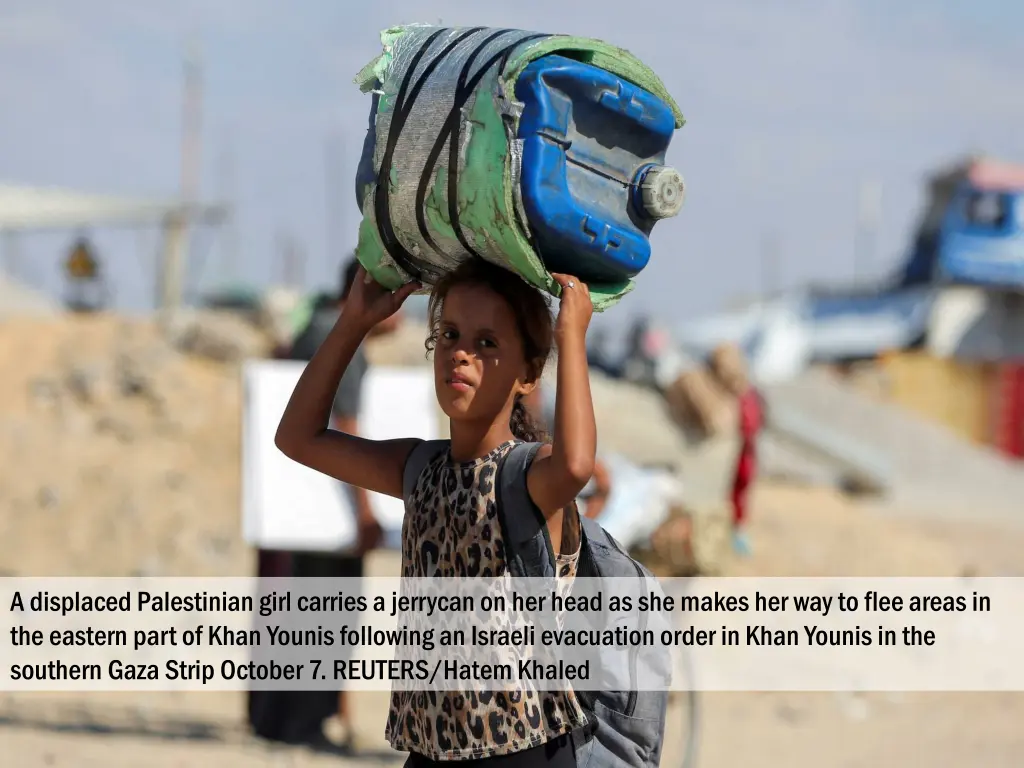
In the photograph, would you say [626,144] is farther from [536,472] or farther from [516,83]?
[536,472]

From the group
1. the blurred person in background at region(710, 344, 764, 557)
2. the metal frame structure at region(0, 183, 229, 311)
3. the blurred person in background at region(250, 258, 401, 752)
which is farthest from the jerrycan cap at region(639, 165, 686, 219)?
the metal frame structure at region(0, 183, 229, 311)

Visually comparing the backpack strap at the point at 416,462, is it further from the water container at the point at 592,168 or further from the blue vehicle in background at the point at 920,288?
the blue vehicle in background at the point at 920,288

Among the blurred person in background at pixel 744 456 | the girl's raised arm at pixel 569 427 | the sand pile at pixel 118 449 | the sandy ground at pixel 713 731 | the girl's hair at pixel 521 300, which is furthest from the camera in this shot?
the sand pile at pixel 118 449

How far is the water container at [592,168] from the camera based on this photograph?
7.75ft

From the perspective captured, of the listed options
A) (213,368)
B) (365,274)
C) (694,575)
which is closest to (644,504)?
(694,575)

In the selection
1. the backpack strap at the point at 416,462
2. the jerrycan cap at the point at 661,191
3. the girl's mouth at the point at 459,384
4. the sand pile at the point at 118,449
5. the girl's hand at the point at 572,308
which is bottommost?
the sand pile at the point at 118,449

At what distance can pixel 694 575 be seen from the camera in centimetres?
570

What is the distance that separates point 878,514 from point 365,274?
41.6 feet

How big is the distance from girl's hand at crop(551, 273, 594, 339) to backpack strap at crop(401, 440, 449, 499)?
436 millimetres

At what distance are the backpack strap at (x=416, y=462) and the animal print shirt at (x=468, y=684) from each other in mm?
33

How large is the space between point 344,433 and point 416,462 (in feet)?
0.64

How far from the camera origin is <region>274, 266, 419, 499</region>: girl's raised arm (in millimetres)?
2723

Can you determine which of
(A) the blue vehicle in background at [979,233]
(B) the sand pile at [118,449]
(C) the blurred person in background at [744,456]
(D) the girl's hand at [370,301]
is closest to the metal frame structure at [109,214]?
(B) the sand pile at [118,449]

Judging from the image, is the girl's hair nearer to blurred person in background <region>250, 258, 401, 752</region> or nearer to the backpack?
the backpack
